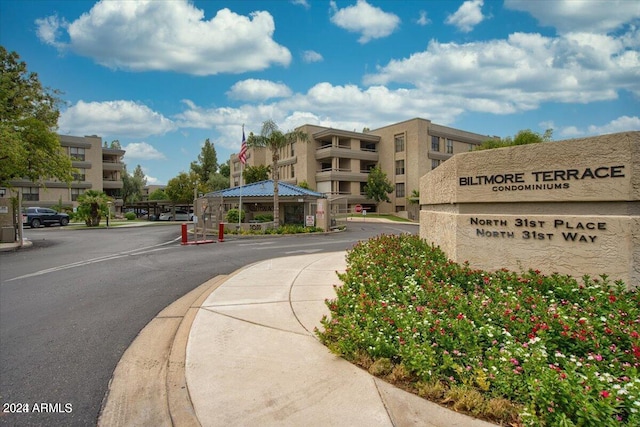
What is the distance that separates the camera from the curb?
3.42m

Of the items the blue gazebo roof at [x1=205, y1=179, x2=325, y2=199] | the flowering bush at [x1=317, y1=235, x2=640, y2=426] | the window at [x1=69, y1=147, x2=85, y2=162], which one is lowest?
the flowering bush at [x1=317, y1=235, x2=640, y2=426]

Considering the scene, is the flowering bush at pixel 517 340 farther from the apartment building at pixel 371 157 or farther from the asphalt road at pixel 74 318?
the apartment building at pixel 371 157

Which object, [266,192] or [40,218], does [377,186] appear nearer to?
[266,192]

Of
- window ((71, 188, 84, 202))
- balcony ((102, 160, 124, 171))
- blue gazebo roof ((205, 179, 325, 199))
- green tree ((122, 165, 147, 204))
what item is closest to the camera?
blue gazebo roof ((205, 179, 325, 199))

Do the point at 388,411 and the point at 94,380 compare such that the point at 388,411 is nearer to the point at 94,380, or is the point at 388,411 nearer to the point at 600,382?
the point at 600,382

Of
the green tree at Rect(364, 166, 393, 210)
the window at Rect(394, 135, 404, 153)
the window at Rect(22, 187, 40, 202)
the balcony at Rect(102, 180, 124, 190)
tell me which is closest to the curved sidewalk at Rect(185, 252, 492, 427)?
the green tree at Rect(364, 166, 393, 210)

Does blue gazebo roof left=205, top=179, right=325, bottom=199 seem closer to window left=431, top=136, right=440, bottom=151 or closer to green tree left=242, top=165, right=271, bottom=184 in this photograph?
green tree left=242, top=165, right=271, bottom=184

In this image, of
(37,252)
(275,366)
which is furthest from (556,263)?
(37,252)

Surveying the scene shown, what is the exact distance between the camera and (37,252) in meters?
16.2

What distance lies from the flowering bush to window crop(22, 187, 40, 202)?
64015mm

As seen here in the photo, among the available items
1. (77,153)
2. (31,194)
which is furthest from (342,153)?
(31,194)

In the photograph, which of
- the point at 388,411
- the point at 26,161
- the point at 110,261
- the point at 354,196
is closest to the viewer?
the point at 388,411

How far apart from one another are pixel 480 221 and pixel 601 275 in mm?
2118

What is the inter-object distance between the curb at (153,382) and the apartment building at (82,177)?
54518 millimetres
